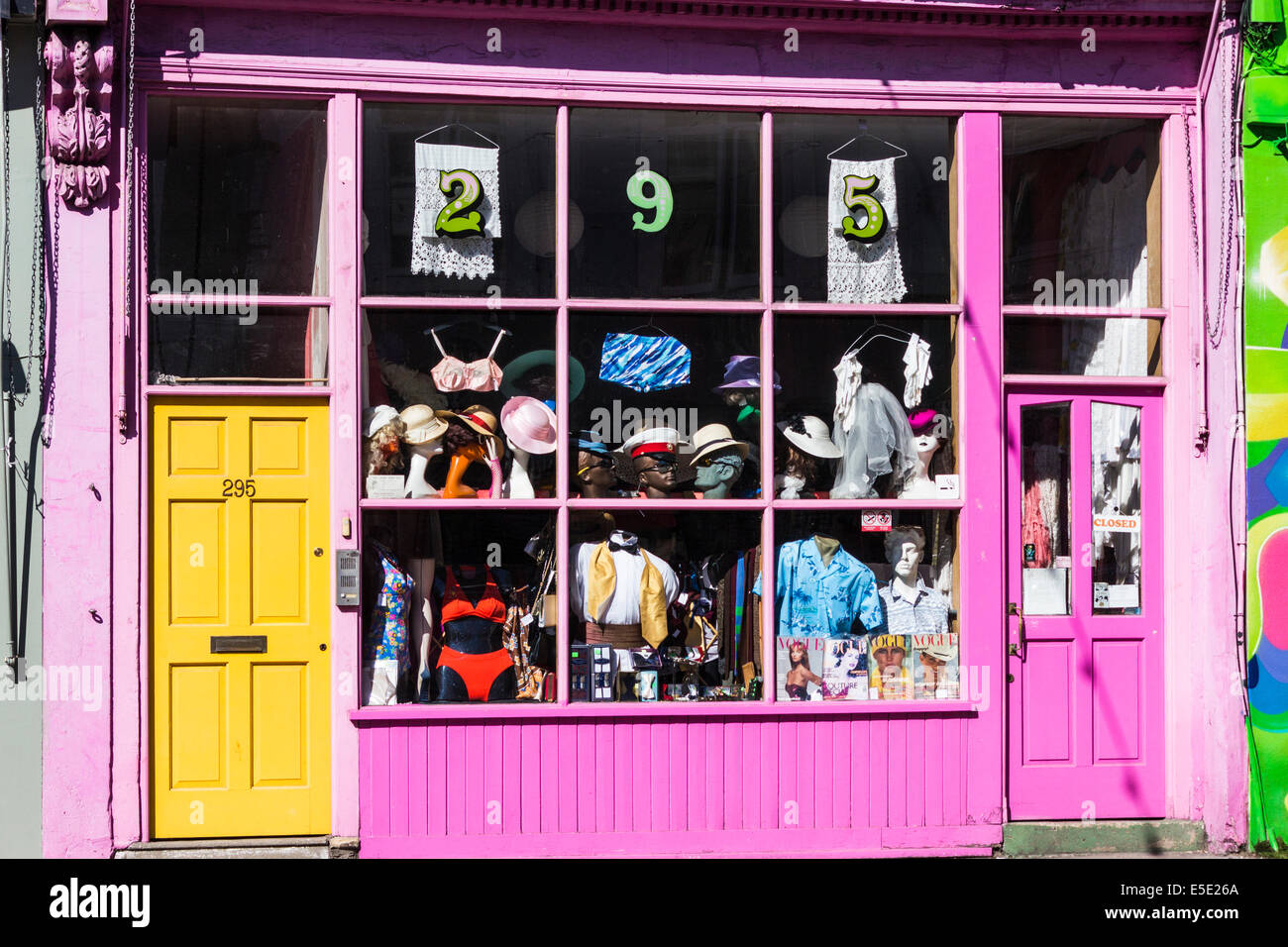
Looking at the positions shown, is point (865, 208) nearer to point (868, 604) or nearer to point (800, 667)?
point (868, 604)

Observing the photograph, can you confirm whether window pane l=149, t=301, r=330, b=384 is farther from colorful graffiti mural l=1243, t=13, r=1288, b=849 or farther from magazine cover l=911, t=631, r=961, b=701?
colorful graffiti mural l=1243, t=13, r=1288, b=849

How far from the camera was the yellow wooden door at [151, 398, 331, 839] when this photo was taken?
7031 millimetres

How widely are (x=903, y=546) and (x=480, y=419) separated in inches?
107

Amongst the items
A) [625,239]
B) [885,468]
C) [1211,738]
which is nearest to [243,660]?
[625,239]

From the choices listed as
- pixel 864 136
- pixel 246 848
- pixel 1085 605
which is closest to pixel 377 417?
pixel 246 848

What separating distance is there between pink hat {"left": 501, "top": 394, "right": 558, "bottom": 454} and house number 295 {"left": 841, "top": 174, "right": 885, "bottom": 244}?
2221 millimetres

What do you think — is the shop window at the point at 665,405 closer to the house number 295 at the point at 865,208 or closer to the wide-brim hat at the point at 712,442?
the wide-brim hat at the point at 712,442

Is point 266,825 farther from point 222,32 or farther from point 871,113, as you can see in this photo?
point 871,113

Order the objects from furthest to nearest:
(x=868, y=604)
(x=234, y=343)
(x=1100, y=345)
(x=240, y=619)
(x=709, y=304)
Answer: (x=1100, y=345), (x=868, y=604), (x=709, y=304), (x=234, y=343), (x=240, y=619)

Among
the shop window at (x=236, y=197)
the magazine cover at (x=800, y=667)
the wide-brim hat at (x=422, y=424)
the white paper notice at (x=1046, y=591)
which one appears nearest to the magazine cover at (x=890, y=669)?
the magazine cover at (x=800, y=667)

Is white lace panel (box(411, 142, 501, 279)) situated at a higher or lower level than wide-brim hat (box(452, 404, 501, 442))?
higher

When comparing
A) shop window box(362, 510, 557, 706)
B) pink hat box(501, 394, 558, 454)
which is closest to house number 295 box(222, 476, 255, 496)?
shop window box(362, 510, 557, 706)

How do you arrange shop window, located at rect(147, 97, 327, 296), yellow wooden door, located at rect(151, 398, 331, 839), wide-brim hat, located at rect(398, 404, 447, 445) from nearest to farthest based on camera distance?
1. yellow wooden door, located at rect(151, 398, 331, 839)
2. shop window, located at rect(147, 97, 327, 296)
3. wide-brim hat, located at rect(398, 404, 447, 445)

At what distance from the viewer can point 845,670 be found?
24.5 feet
